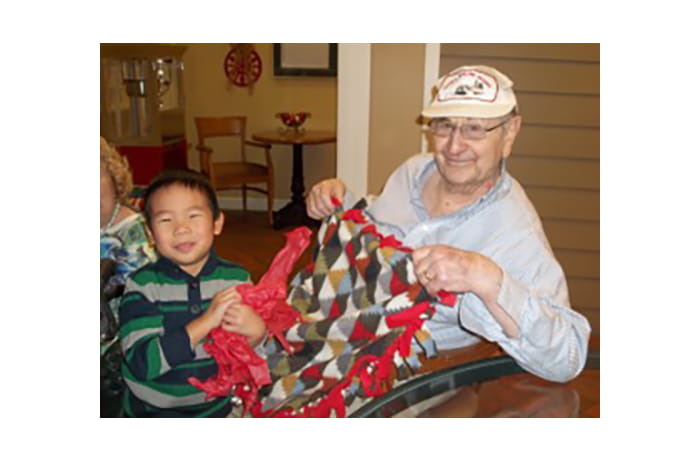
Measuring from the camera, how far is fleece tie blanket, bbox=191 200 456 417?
1.07 metres

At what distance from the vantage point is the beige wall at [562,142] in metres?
1.09

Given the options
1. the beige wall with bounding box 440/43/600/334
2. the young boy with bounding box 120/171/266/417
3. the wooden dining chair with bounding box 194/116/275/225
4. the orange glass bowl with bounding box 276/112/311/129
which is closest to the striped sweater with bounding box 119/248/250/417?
the young boy with bounding box 120/171/266/417

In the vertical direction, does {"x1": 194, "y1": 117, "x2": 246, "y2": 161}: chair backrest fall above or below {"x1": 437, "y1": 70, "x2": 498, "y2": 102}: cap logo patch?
below

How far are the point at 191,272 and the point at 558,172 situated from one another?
64 cm

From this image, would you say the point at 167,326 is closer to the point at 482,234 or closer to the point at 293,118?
the point at 293,118

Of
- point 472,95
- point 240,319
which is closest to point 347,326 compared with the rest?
point 240,319

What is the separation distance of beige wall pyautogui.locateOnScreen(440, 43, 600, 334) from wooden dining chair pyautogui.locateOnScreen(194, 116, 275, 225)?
1.13 feet

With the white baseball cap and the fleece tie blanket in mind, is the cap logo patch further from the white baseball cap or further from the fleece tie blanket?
the fleece tie blanket

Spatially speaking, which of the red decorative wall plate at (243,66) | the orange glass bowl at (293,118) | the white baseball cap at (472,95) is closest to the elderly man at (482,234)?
the white baseball cap at (472,95)

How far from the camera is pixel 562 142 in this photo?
46.2 inches
